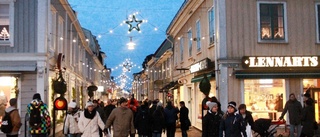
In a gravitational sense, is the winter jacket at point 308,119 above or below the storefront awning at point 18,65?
below

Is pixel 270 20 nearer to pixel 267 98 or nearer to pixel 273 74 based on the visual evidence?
pixel 273 74

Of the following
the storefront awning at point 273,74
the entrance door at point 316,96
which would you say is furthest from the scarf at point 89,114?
the entrance door at point 316,96

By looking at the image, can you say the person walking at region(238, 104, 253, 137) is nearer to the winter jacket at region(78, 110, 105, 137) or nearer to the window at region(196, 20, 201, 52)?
the winter jacket at region(78, 110, 105, 137)

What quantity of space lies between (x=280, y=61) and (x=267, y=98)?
174cm

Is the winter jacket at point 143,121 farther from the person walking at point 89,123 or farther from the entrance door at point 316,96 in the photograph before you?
the entrance door at point 316,96

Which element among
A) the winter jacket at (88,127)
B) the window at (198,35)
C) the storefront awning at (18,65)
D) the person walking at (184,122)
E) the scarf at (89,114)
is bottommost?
the person walking at (184,122)

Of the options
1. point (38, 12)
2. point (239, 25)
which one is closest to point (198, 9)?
point (239, 25)

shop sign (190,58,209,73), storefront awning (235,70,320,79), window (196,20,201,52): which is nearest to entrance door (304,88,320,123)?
storefront awning (235,70,320,79)

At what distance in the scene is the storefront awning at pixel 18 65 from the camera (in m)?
18.6

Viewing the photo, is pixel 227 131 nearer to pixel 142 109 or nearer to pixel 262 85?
pixel 142 109

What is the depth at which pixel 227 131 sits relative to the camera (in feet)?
32.3

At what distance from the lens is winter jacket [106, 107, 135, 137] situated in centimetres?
1200

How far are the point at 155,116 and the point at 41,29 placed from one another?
20.8 ft

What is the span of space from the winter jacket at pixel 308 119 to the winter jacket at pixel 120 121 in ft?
22.1
